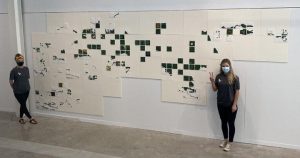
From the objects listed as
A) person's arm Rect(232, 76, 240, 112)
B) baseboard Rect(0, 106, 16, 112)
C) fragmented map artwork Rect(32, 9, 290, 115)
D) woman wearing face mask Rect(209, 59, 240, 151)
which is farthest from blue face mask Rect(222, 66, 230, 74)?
baseboard Rect(0, 106, 16, 112)

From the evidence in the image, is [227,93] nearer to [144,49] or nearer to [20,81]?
[144,49]

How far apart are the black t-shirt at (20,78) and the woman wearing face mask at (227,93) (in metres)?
3.36

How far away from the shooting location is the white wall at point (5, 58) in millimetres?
6911

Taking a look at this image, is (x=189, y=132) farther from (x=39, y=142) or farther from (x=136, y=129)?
(x=39, y=142)

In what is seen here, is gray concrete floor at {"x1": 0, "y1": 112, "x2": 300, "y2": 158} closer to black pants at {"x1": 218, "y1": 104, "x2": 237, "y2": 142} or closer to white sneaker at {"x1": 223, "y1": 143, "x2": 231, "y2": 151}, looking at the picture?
white sneaker at {"x1": 223, "y1": 143, "x2": 231, "y2": 151}

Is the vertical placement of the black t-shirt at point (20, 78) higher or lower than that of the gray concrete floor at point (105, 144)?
higher

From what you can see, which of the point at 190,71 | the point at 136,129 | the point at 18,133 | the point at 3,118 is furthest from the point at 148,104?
the point at 3,118

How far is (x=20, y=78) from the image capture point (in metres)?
6.34

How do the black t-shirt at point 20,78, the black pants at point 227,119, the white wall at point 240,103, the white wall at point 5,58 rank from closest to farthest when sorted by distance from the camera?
the white wall at point 240,103
the black pants at point 227,119
the black t-shirt at point 20,78
the white wall at point 5,58

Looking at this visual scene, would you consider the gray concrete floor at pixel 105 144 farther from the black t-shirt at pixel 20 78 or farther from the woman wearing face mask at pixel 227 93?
the black t-shirt at pixel 20 78

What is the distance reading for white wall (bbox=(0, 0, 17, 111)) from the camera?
6911 millimetres

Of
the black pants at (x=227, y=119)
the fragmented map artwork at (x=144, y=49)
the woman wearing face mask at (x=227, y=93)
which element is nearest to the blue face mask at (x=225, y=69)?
the woman wearing face mask at (x=227, y=93)

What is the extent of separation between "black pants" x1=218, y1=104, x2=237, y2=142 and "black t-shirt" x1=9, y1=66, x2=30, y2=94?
347cm

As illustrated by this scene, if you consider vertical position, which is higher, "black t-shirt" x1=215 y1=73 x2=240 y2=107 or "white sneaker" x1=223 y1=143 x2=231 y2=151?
"black t-shirt" x1=215 y1=73 x2=240 y2=107
